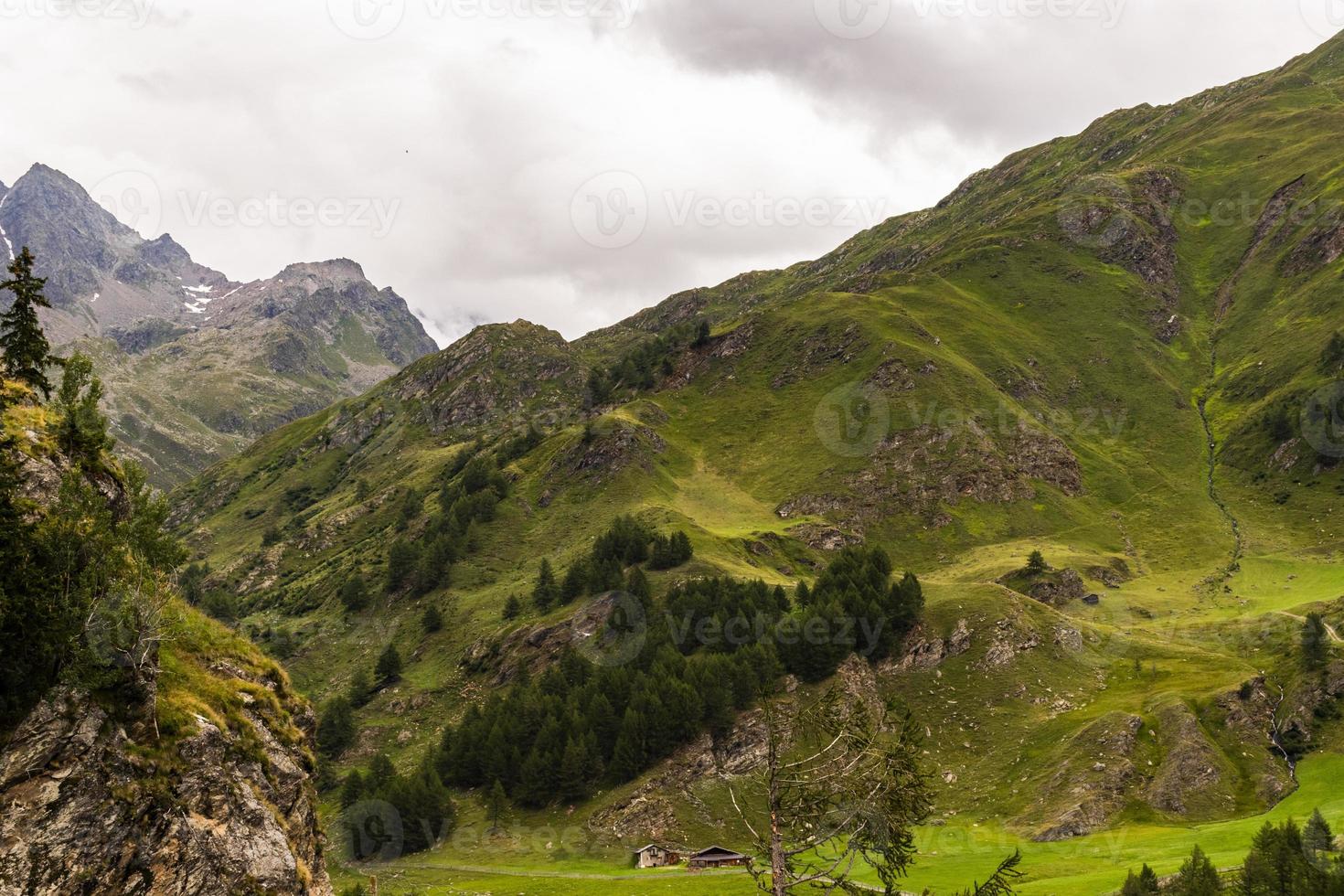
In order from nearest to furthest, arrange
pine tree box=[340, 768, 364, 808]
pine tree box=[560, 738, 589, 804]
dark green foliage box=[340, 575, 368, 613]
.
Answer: pine tree box=[560, 738, 589, 804], pine tree box=[340, 768, 364, 808], dark green foliage box=[340, 575, 368, 613]

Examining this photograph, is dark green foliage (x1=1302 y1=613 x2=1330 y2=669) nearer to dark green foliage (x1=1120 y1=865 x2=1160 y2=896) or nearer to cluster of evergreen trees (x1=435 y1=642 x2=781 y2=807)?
dark green foliage (x1=1120 y1=865 x2=1160 y2=896)

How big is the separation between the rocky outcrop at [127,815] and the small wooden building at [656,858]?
5840 cm

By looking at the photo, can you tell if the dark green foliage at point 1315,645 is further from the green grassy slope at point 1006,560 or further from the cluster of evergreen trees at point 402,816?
the cluster of evergreen trees at point 402,816

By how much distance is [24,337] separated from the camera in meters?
40.3

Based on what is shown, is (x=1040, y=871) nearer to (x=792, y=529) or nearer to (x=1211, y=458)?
(x=792, y=529)

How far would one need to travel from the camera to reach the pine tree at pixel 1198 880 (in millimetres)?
47188

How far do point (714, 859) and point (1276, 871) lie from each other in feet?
167

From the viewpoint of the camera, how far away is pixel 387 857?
95750 millimetres

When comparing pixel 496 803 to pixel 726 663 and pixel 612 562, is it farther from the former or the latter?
pixel 612 562

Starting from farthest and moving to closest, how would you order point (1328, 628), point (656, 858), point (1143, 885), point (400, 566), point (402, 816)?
point (400, 566) < point (402, 816) < point (1328, 628) < point (656, 858) < point (1143, 885)
